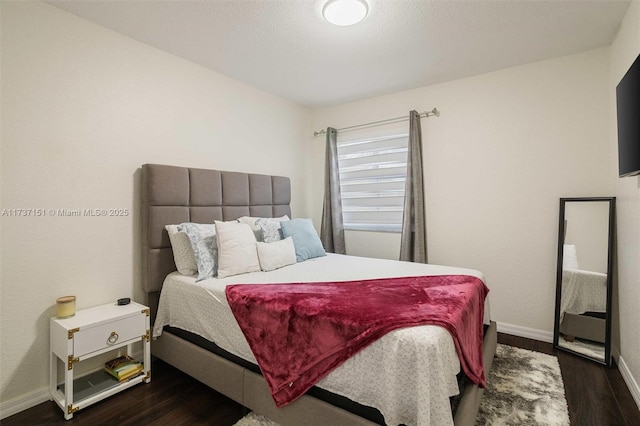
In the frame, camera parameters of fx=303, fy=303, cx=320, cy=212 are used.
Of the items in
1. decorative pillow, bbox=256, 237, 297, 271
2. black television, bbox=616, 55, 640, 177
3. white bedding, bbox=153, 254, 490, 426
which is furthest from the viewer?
decorative pillow, bbox=256, 237, 297, 271

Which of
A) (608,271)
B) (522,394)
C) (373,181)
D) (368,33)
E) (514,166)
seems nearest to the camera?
(522,394)

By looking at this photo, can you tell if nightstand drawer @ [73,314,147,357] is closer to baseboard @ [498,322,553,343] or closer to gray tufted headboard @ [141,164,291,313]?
gray tufted headboard @ [141,164,291,313]

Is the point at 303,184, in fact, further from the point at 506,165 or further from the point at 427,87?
the point at 506,165

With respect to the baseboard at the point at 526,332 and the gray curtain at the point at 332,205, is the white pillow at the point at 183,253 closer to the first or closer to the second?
the gray curtain at the point at 332,205

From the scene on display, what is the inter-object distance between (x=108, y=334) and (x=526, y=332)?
3576mm

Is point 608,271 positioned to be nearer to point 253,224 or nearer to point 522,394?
point 522,394

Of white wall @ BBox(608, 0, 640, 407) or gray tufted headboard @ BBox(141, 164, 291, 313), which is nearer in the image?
white wall @ BBox(608, 0, 640, 407)

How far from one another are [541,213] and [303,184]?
110 inches

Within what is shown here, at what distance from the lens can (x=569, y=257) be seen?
272cm

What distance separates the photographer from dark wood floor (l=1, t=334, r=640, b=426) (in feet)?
5.95

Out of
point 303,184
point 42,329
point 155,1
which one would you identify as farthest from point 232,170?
point 42,329

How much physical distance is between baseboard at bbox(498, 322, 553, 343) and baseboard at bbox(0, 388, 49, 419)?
3830mm

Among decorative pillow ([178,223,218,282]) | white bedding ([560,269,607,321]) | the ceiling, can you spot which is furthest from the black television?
decorative pillow ([178,223,218,282])

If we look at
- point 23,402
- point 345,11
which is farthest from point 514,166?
point 23,402
